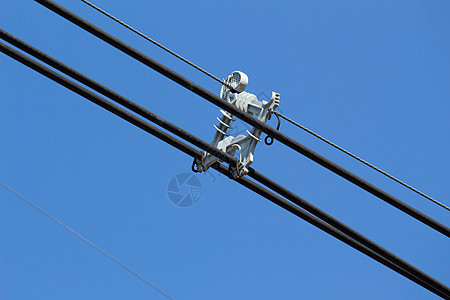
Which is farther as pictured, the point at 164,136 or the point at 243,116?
the point at 164,136

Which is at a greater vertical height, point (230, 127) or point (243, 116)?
point (230, 127)

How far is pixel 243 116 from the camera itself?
32.3ft

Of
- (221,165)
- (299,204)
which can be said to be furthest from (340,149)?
(221,165)

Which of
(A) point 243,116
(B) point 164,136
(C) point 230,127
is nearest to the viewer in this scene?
(A) point 243,116

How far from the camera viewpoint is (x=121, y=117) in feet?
32.4

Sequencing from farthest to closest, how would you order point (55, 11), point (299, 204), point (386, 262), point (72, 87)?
point (386, 262)
point (299, 204)
point (72, 87)
point (55, 11)

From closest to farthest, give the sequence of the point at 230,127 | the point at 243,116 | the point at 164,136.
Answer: the point at 243,116 → the point at 164,136 → the point at 230,127

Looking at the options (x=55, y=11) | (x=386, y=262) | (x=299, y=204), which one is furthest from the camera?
(x=386, y=262)

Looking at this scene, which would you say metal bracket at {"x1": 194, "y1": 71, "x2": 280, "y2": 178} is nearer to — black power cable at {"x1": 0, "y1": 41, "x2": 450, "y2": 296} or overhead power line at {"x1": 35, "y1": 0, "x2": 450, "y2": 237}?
black power cable at {"x1": 0, "y1": 41, "x2": 450, "y2": 296}

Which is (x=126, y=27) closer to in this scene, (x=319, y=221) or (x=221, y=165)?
(x=221, y=165)

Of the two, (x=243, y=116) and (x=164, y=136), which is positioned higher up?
(x=243, y=116)

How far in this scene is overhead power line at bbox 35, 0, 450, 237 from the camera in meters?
9.05

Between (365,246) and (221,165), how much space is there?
7.05 ft

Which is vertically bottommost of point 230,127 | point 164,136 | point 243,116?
point 164,136
